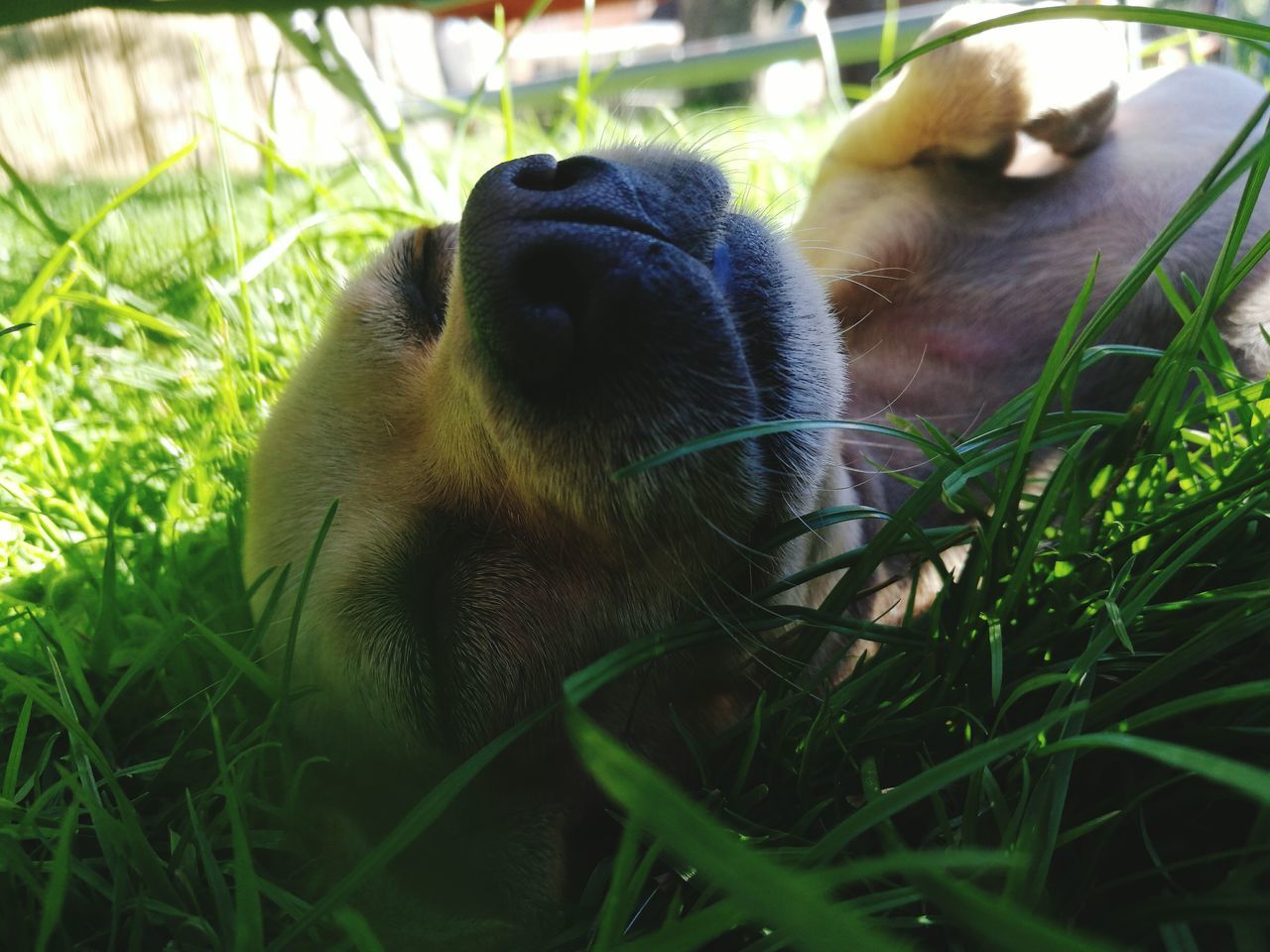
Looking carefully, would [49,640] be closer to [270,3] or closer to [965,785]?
[270,3]

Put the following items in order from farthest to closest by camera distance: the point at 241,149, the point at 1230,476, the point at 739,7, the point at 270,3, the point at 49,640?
the point at 739,7 < the point at 241,149 < the point at 49,640 < the point at 1230,476 < the point at 270,3

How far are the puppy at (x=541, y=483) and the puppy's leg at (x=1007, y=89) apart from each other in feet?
1.68

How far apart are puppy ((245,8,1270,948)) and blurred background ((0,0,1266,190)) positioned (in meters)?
0.45

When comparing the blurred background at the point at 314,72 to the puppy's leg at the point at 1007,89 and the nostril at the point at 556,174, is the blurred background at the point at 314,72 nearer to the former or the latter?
the nostril at the point at 556,174

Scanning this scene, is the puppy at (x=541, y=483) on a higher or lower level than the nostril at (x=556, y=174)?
lower

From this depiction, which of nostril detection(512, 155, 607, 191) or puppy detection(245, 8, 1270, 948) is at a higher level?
nostril detection(512, 155, 607, 191)

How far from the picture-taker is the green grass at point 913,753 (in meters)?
0.79

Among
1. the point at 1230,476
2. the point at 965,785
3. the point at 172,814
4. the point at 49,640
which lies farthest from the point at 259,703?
the point at 1230,476

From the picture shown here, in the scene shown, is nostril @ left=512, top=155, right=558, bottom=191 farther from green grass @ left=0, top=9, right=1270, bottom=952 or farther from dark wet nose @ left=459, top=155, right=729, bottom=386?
green grass @ left=0, top=9, right=1270, bottom=952

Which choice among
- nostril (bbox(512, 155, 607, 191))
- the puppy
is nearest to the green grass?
the puppy

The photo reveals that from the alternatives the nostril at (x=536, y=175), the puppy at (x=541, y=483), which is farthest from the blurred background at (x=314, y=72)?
the puppy at (x=541, y=483)

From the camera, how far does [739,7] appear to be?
10.5 meters

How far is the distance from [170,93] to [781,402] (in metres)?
6.26

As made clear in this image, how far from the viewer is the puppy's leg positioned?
6.28 feet
